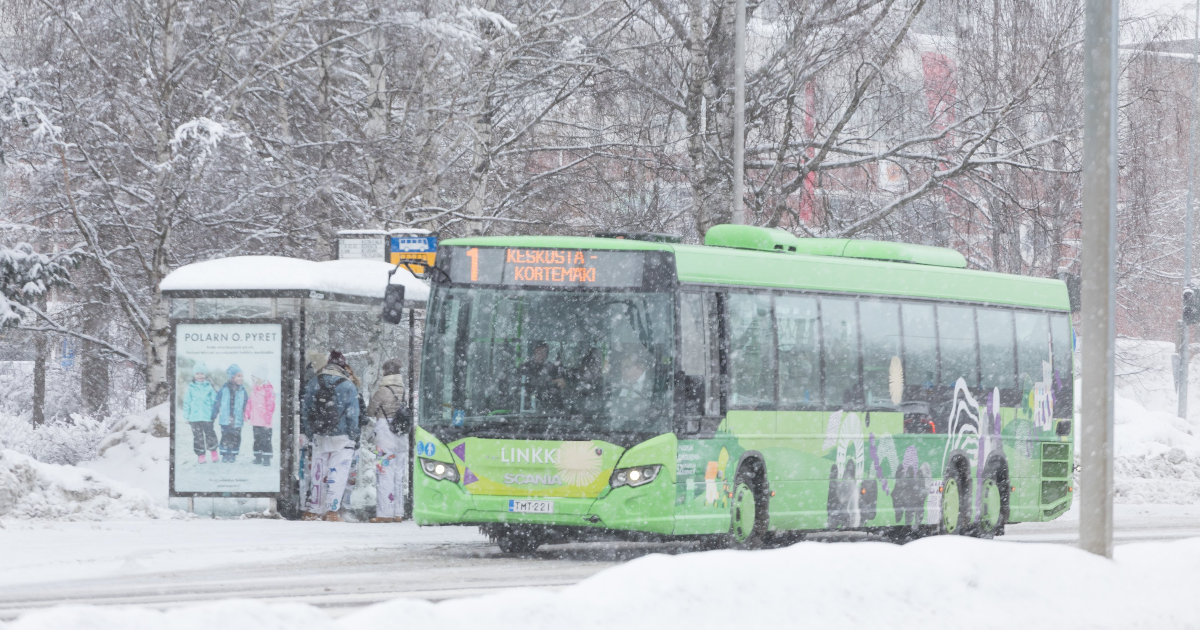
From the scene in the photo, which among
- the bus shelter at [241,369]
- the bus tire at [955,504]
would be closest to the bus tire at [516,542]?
the bus shelter at [241,369]

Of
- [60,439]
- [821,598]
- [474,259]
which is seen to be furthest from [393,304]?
[60,439]

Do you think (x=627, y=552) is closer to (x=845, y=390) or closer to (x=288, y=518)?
(x=845, y=390)

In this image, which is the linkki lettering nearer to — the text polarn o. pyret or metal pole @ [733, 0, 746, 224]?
the text polarn o. pyret

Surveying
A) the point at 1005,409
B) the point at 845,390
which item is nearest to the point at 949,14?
the point at 1005,409

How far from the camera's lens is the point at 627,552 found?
15.0 metres

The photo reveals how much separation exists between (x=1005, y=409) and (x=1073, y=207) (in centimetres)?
1236

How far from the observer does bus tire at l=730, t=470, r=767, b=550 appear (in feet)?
47.0

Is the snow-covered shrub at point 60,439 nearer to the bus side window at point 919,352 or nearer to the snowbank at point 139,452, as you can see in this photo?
the snowbank at point 139,452

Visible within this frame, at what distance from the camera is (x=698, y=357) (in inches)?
547

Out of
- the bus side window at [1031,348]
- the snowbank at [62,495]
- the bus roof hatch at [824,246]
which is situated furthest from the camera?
the bus side window at [1031,348]

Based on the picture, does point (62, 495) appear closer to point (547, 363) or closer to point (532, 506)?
point (532, 506)

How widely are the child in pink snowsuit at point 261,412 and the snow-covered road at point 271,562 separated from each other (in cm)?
70

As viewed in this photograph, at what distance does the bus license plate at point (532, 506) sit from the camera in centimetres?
1344

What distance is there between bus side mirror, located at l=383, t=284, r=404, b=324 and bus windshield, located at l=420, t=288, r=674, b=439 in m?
0.32
